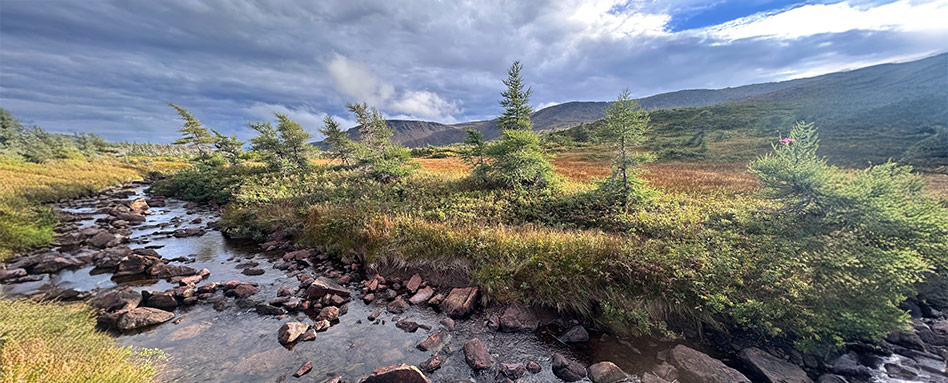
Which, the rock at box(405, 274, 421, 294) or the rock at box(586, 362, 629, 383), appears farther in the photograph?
the rock at box(405, 274, 421, 294)

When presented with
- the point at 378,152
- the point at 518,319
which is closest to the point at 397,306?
the point at 518,319

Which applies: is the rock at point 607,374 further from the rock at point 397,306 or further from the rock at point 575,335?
the rock at point 397,306

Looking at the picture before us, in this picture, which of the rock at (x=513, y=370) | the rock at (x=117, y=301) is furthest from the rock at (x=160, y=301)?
the rock at (x=513, y=370)

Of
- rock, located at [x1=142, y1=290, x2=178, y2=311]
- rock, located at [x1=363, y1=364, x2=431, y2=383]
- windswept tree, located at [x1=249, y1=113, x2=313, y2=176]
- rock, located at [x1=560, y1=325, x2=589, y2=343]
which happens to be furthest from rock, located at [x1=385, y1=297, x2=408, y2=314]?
windswept tree, located at [x1=249, y1=113, x2=313, y2=176]

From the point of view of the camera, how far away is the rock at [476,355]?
19.2 feet

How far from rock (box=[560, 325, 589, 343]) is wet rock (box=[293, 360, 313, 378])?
520 centimetres

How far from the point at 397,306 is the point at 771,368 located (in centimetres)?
799

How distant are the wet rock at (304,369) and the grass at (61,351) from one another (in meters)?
2.19

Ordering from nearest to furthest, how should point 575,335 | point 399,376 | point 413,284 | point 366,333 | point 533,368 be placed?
1. point 399,376
2. point 533,368
3. point 575,335
4. point 366,333
5. point 413,284

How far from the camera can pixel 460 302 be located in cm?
784

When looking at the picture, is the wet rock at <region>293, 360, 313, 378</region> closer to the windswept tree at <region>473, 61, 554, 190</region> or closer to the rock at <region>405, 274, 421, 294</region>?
the rock at <region>405, 274, 421, 294</region>

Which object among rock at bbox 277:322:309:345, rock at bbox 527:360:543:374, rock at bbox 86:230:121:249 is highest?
rock at bbox 86:230:121:249

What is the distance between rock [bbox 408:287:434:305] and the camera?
27.5 feet

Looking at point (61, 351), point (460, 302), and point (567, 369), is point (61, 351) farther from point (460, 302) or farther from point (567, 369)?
point (567, 369)
